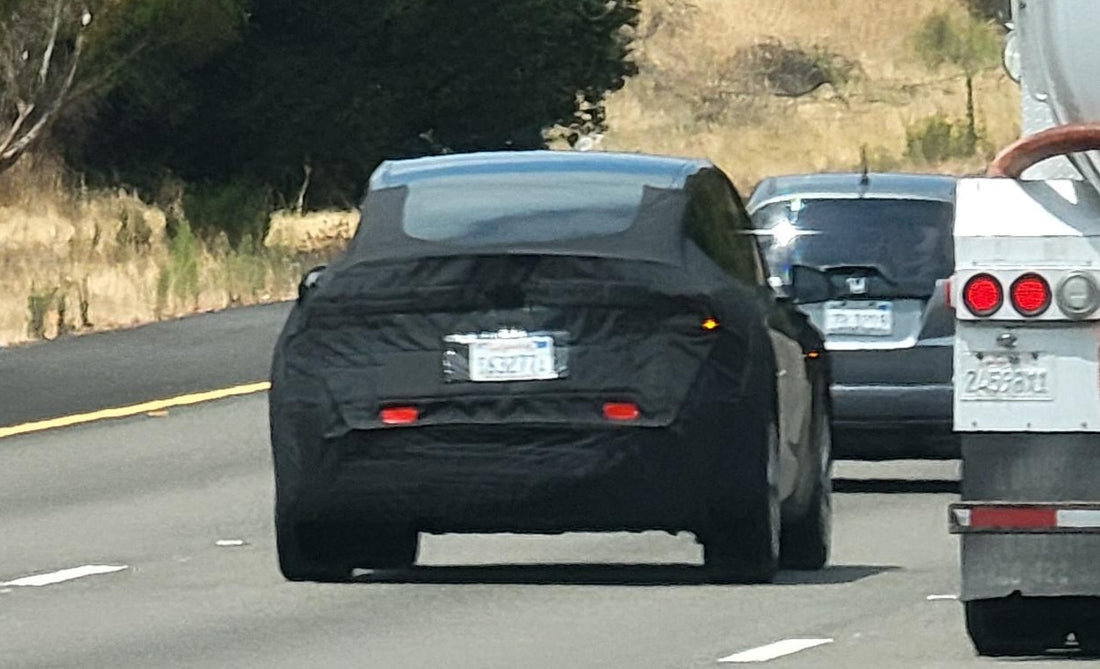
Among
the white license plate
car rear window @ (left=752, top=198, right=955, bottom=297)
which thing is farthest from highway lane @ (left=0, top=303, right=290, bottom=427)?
the white license plate

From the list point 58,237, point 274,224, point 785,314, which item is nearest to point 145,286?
point 58,237

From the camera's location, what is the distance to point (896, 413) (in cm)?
1762

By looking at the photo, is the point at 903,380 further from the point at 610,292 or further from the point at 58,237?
the point at 58,237

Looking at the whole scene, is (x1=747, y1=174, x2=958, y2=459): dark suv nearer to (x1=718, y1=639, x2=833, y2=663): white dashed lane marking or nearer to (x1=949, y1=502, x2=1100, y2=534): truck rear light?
(x1=718, y1=639, x2=833, y2=663): white dashed lane marking

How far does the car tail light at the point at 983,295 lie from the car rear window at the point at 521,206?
282 cm

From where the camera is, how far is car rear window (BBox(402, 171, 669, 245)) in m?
13.5

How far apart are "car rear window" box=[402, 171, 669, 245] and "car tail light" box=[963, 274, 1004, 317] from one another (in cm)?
282

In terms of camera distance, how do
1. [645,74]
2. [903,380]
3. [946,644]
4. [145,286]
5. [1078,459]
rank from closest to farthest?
1. [1078,459]
2. [946,644]
3. [903,380]
4. [145,286]
5. [645,74]

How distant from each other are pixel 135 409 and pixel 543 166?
7515 mm

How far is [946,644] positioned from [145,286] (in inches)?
666

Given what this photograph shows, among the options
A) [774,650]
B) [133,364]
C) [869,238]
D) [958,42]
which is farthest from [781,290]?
[958,42]

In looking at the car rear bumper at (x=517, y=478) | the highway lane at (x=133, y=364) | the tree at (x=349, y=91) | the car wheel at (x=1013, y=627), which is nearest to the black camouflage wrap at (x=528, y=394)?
the car rear bumper at (x=517, y=478)

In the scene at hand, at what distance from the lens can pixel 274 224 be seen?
38.2 metres

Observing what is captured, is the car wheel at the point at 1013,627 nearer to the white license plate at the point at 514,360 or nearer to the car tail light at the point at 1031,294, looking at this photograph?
the car tail light at the point at 1031,294
